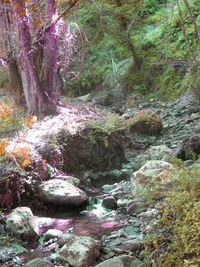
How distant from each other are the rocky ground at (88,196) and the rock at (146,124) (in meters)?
0.03

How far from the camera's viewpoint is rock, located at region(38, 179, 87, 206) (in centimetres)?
519

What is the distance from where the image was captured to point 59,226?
4699mm

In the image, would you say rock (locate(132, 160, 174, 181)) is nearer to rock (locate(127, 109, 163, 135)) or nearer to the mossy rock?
the mossy rock

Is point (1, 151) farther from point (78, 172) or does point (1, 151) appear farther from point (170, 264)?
point (170, 264)

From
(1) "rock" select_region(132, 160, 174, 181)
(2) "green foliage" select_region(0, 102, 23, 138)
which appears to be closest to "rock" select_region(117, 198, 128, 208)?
(1) "rock" select_region(132, 160, 174, 181)

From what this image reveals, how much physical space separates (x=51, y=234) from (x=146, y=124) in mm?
5549

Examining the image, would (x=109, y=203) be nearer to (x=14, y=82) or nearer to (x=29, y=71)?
(x=29, y=71)

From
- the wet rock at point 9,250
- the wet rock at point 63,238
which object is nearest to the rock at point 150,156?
the wet rock at point 63,238

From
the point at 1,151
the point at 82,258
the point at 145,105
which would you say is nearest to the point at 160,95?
the point at 145,105

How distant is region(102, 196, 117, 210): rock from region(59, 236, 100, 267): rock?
151 centimetres

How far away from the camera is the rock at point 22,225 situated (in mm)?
4233

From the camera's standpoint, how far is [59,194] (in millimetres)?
5191

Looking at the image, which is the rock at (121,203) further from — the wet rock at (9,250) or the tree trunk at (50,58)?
the tree trunk at (50,58)

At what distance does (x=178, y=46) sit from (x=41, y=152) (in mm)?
8950
